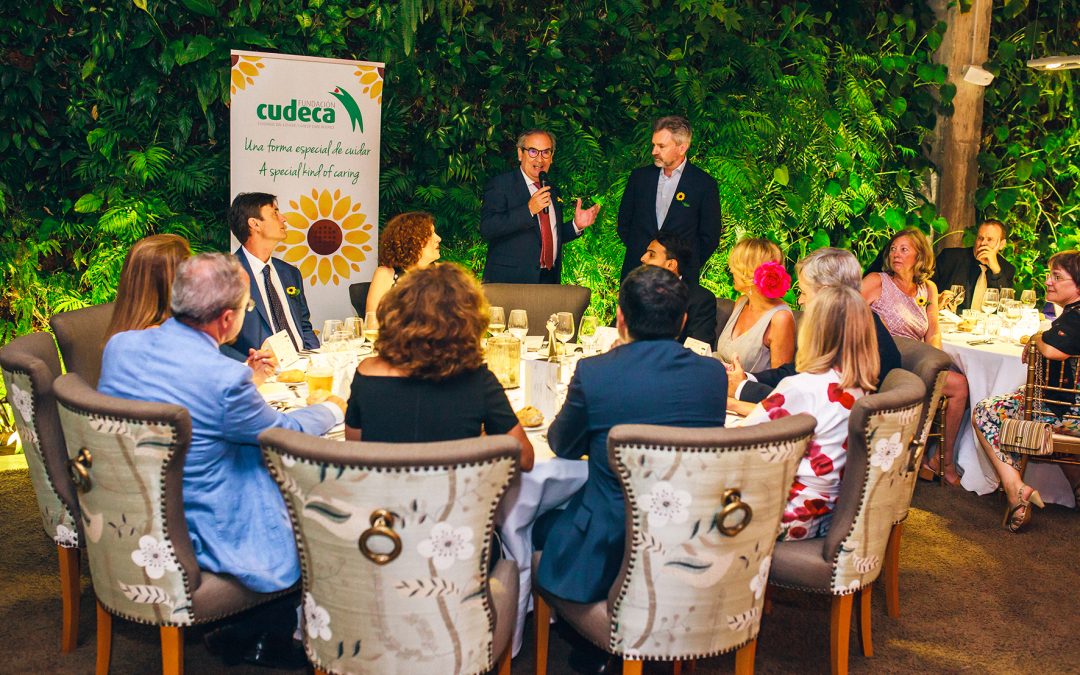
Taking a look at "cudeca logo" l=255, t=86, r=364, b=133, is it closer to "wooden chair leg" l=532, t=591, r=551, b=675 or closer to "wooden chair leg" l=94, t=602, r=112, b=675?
"wooden chair leg" l=94, t=602, r=112, b=675

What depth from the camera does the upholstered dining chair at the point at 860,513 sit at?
2.45m

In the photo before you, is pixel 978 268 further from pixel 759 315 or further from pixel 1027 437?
pixel 759 315

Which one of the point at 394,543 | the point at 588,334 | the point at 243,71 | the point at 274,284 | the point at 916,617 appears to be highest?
the point at 243,71

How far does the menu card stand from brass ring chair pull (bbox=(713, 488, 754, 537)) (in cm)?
82

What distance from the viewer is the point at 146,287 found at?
9.30 ft

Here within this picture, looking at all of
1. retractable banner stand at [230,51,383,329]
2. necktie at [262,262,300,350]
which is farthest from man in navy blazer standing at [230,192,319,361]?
retractable banner stand at [230,51,383,329]

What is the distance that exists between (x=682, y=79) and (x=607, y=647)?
4851 mm

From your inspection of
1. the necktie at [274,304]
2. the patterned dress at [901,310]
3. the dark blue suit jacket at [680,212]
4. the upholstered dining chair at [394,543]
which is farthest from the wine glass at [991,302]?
the upholstered dining chair at [394,543]

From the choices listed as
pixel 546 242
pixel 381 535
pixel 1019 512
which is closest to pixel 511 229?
pixel 546 242

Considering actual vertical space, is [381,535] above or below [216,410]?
below

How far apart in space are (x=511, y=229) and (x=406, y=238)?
3.02 feet

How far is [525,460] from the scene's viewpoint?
7.74ft

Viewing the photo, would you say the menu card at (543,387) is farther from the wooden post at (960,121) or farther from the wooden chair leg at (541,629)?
the wooden post at (960,121)

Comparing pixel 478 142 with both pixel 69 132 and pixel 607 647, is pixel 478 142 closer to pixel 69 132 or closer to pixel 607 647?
pixel 69 132
